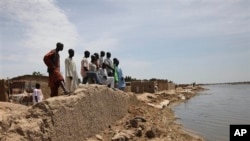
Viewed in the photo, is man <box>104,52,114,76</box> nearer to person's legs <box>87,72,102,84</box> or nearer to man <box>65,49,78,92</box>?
person's legs <box>87,72,102,84</box>

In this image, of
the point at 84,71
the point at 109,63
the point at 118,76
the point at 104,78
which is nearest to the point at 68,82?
the point at 84,71

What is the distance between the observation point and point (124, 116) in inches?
369

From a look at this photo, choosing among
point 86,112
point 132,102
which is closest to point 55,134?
point 86,112

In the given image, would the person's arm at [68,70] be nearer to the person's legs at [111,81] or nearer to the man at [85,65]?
the man at [85,65]

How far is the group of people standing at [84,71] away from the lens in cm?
738

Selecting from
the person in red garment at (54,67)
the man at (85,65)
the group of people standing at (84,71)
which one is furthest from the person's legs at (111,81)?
the person in red garment at (54,67)

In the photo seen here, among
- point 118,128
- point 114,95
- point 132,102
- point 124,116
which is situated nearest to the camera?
point 118,128

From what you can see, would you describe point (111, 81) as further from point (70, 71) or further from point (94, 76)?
point (70, 71)

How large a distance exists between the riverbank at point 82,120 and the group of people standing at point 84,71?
59 centimetres

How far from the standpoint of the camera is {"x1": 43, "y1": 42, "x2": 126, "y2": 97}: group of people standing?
24.2 feet

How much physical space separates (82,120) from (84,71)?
2203mm

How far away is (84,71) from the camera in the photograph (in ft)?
29.4

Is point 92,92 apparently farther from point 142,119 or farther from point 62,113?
point 142,119

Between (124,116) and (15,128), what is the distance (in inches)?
161
